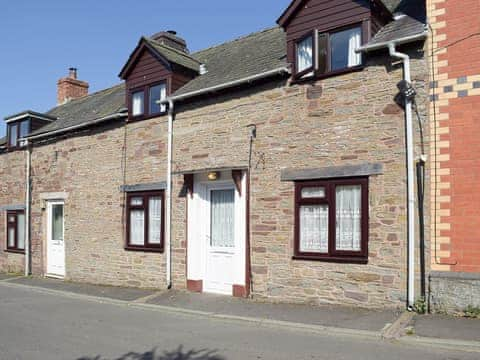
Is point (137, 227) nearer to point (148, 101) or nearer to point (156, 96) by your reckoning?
point (148, 101)

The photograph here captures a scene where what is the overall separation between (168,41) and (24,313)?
10043 mm

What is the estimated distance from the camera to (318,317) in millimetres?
8680

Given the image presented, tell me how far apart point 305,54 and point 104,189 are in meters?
7.43

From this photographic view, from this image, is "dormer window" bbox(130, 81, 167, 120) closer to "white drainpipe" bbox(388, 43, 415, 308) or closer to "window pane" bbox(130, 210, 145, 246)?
"window pane" bbox(130, 210, 145, 246)

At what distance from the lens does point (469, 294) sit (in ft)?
26.1

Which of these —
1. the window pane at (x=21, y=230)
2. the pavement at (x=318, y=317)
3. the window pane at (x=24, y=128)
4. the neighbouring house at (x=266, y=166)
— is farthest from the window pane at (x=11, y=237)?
the pavement at (x=318, y=317)

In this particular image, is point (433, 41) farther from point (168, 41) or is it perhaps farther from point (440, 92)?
point (168, 41)

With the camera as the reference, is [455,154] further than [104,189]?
No

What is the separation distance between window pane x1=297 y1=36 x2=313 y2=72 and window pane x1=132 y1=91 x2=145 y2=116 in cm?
523

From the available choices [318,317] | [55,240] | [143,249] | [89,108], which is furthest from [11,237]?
[318,317]

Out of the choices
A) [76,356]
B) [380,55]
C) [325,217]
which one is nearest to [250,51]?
[380,55]

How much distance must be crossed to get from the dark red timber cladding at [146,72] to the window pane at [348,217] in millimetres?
6068

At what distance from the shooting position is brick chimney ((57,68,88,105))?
22.7 meters

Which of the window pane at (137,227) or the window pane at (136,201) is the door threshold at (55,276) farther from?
the window pane at (136,201)
